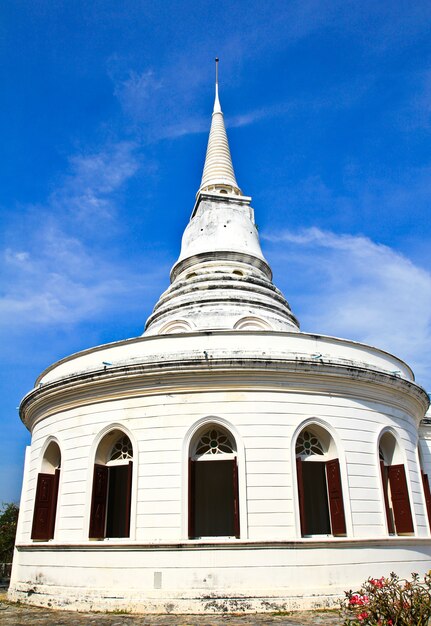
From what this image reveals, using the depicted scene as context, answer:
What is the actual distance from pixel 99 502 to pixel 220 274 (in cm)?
1017

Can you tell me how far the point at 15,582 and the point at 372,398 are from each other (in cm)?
1089

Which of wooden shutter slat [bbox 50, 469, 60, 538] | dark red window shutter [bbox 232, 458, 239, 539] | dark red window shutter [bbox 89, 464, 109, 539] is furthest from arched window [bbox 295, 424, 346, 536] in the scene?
wooden shutter slat [bbox 50, 469, 60, 538]

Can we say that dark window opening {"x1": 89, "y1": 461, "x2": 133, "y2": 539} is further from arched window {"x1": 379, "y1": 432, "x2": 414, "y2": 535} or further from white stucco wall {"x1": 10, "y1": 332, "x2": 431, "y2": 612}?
arched window {"x1": 379, "y1": 432, "x2": 414, "y2": 535}

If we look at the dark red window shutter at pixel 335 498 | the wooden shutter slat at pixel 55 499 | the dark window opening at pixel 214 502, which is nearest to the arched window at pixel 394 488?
the dark red window shutter at pixel 335 498

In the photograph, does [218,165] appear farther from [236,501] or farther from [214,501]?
[236,501]

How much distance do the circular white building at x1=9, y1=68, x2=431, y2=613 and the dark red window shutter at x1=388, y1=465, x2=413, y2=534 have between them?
37 millimetres

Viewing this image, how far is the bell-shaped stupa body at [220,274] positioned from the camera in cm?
1908

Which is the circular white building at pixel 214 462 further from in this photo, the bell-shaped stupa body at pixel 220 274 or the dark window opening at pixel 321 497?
the bell-shaped stupa body at pixel 220 274

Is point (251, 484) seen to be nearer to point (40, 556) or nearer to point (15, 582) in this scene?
point (40, 556)

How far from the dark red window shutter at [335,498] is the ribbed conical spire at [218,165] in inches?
626

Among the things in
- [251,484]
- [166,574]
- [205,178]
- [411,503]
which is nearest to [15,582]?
[166,574]

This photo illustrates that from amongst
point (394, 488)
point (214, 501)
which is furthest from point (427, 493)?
point (214, 501)

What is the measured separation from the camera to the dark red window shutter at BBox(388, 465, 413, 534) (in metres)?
13.7

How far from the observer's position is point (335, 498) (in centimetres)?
1296
